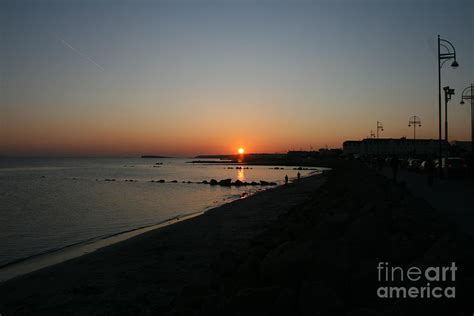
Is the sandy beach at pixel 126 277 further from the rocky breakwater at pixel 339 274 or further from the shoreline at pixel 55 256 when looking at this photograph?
the rocky breakwater at pixel 339 274

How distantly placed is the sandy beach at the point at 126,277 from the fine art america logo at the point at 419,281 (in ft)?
11.9

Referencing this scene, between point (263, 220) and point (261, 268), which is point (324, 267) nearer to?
point (261, 268)

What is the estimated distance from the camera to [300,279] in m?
5.35

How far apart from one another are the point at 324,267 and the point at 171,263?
557cm

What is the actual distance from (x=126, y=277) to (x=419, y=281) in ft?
21.5

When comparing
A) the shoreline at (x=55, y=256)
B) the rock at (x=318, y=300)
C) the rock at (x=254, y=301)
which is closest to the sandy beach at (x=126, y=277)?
the shoreline at (x=55, y=256)

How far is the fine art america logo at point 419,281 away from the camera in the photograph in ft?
12.3

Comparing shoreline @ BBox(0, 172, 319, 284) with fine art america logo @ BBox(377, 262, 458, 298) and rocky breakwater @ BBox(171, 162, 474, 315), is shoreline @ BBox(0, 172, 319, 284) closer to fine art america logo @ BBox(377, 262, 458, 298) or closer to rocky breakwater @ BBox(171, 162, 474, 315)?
rocky breakwater @ BBox(171, 162, 474, 315)

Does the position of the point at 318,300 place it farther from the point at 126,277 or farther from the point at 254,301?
the point at 126,277

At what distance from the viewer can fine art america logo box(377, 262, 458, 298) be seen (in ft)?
12.3

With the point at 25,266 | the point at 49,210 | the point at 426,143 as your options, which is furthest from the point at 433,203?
the point at 426,143

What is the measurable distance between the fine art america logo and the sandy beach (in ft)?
11.9

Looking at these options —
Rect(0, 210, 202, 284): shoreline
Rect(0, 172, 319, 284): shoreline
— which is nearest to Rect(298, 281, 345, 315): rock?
Rect(0, 172, 319, 284): shoreline

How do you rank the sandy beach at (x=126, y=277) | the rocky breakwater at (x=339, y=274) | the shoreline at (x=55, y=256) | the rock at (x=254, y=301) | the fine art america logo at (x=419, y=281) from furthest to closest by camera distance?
the shoreline at (x=55, y=256), the sandy beach at (x=126, y=277), the rock at (x=254, y=301), the rocky breakwater at (x=339, y=274), the fine art america logo at (x=419, y=281)
